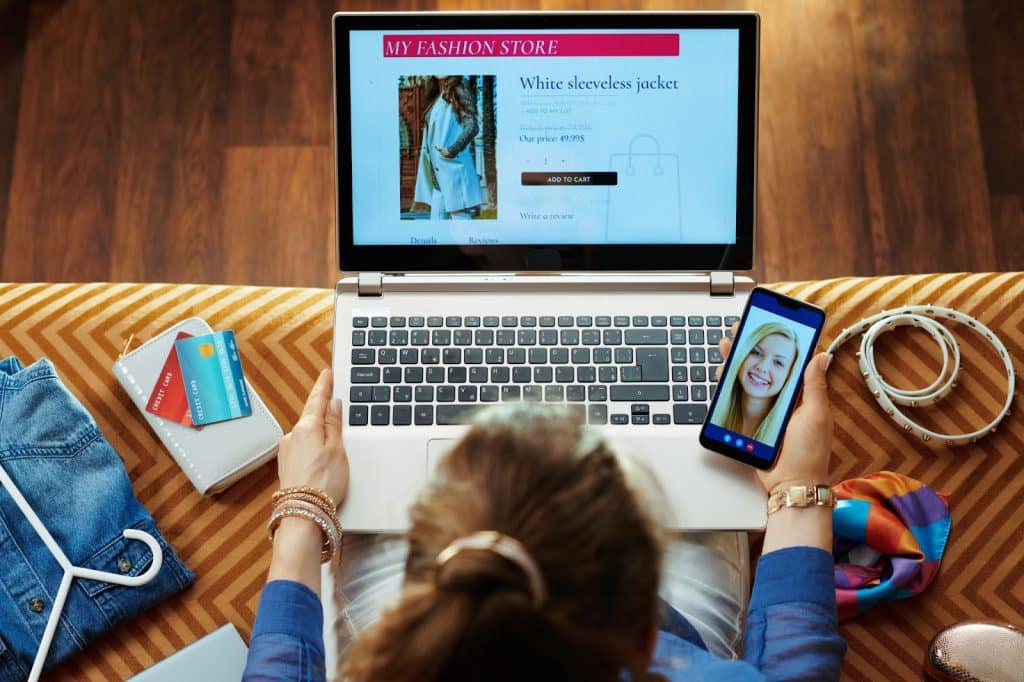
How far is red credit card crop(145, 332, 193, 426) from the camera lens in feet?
3.04

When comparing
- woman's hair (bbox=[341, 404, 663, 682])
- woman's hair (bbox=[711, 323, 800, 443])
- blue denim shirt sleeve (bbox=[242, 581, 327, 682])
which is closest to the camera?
woman's hair (bbox=[341, 404, 663, 682])

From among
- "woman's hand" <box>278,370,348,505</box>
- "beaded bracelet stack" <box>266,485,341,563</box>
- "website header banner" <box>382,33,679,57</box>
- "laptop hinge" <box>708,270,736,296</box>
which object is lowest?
"beaded bracelet stack" <box>266,485,341,563</box>

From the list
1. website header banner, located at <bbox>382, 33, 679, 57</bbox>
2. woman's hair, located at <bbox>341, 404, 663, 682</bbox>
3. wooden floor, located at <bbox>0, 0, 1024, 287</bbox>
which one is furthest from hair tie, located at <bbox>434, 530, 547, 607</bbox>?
wooden floor, located at <bbox>0, 0, 1024, 287</bbox>

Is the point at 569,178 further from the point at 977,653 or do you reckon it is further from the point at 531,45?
the point at 977,653

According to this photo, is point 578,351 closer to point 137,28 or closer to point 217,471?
point 217,471

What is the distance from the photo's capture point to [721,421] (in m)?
0.87

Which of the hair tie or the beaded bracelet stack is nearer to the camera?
the hair tie

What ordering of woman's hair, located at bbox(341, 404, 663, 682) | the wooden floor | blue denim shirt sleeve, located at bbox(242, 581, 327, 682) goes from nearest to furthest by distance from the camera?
woman's hair, located at bbox(341, 404, 663, 682) → blue denim shirt sleeve, located at bbox(242, 581, 327, 682) → the wooden floor

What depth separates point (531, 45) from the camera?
0.91m

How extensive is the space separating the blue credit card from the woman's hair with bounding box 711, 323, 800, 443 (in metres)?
0.46

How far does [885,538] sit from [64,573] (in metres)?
0.77

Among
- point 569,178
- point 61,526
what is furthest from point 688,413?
point 61,526

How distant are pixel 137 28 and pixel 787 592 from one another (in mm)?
1364

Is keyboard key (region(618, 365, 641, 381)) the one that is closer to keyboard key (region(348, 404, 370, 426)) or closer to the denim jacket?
keyboard key (region(348, 404, 370, 426))
